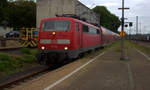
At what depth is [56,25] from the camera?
39.3 ft

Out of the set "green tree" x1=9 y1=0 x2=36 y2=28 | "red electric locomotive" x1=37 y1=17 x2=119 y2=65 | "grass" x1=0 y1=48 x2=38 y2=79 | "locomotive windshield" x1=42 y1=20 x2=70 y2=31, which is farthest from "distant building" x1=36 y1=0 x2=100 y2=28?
"red electric locomotive" x1=37 y1=17 x2=119 y2=65

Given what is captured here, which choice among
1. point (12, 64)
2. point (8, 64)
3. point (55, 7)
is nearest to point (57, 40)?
point (12, 64)

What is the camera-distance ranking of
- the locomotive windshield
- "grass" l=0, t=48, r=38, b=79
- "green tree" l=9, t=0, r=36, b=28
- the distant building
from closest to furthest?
1. "grass" l=0, t=48, r=38, b=79
2. the locomotive windshield
3. the distant building
4. "green tree" l=9, t=0, r=36, b=28

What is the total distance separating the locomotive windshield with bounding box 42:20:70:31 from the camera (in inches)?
468

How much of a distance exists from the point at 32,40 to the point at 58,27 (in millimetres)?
10254

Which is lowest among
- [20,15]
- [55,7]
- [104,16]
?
[20,15]

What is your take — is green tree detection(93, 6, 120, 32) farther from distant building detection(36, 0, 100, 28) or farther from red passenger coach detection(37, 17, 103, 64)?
red passenger coach detection(37, 17, 103, 64)

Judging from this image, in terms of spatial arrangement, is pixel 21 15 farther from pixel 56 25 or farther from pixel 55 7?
pixel 56 25

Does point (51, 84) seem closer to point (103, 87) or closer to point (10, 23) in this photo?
point (103, 87)

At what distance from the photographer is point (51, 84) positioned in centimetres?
695

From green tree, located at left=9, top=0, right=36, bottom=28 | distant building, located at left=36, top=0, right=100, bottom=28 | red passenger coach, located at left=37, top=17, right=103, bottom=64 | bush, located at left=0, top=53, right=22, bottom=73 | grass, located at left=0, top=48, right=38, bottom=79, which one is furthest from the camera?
green tree, located at left=9, top=0, right=36, bottom=28

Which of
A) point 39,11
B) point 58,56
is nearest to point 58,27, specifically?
Result: point 58,56

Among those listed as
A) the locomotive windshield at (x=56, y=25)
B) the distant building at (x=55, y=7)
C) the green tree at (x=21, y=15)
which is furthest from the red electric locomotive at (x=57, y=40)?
the green tree at (x=21, y=15)

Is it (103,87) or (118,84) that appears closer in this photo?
(103,87)
